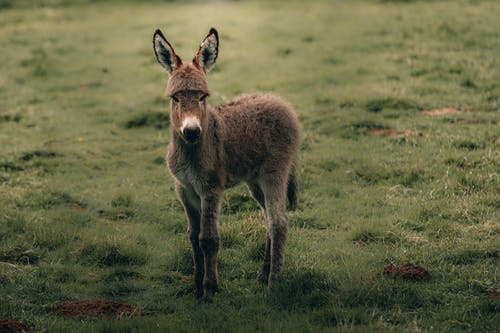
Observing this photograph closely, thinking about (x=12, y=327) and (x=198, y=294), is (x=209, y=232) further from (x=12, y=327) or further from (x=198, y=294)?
(x=12, y=327)

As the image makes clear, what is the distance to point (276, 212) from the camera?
309 inches

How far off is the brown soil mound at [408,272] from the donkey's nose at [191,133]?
8.73ft

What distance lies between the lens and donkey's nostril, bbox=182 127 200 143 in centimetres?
692

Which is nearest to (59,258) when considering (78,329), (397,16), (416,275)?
(78,329)

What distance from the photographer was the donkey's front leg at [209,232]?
7457 millimetres

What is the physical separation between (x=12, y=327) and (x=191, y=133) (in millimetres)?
2660

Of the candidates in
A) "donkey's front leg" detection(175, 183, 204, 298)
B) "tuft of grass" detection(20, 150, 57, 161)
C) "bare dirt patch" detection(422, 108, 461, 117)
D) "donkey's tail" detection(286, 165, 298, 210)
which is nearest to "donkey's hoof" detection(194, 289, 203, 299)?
"donkey's front leg" detection(175, 183, 204, 298)

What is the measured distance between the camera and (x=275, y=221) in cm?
781

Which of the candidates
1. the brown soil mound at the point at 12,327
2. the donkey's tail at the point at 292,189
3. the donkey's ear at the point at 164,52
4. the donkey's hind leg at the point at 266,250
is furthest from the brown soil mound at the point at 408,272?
the brown soil mound at the point at 12,327

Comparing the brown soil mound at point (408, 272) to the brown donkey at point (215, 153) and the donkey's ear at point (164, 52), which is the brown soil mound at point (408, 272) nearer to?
the brown donkey at point (215, 153)

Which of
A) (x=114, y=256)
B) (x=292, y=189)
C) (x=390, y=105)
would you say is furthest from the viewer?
(x=390, y=105)

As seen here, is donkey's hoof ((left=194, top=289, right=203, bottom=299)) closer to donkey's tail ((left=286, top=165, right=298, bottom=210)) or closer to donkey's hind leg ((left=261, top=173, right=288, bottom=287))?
donkey's hind leg ((left=261, top=173, right=288, bottom=287))

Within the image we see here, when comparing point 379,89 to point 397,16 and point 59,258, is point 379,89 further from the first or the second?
point 59,258

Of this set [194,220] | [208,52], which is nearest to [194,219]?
[194,220]
